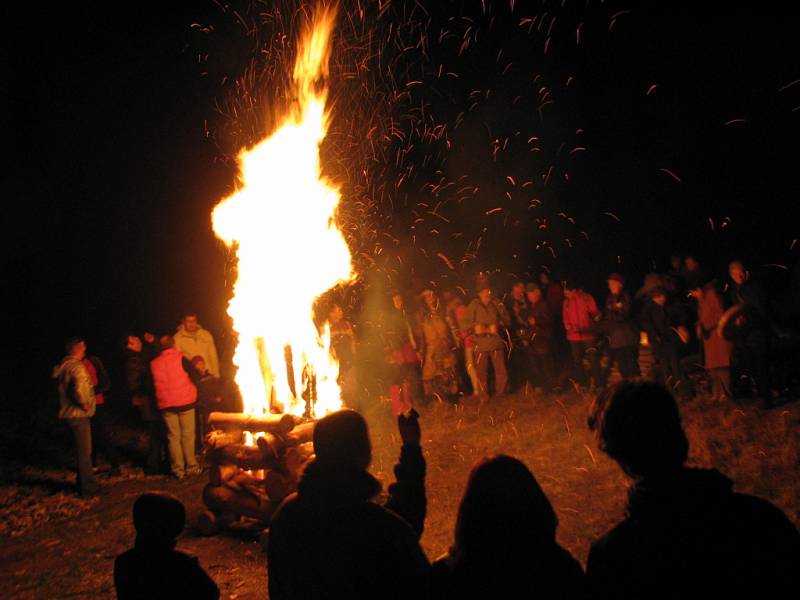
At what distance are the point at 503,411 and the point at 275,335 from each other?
4.56 m

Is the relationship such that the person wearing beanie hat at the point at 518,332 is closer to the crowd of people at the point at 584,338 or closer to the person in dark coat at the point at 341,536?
the crowd of people at the point at 584,338

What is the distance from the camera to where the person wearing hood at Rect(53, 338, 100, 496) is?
336 inches

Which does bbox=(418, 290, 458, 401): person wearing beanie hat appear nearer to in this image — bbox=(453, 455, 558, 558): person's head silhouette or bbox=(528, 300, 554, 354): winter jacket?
bbox=(528, 300, 554, 354): winter jacket

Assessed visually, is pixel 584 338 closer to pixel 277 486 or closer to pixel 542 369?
pixel 542 369

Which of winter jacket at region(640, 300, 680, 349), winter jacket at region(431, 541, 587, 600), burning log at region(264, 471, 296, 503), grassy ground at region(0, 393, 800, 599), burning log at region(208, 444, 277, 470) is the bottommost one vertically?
grassy ground at region(0, 393, 800, 599)

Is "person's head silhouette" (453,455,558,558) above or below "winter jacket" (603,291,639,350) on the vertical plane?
below

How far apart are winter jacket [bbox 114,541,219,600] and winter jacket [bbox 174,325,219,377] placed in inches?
298

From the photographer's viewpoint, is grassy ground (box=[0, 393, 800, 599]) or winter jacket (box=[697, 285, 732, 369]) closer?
grassy ground (box=[0, 393, 800, 599])

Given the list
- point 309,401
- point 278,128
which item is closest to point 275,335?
point 309,401

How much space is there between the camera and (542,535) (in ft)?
6.71

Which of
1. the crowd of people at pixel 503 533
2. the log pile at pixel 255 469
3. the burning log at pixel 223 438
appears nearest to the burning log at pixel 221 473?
the log pile at pixel 255 469

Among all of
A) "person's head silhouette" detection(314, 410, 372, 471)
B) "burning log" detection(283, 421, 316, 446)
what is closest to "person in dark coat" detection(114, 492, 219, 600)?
"person's head silhouette" detection(314, 410, 372, 471)

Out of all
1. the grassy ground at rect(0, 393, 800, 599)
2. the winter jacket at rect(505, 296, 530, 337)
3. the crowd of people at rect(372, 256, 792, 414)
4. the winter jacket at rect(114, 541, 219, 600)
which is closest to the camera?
the winter jacket at rect(114, 541, 219, 600)

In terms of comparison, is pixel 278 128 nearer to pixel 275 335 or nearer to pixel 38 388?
pixel 275 335
